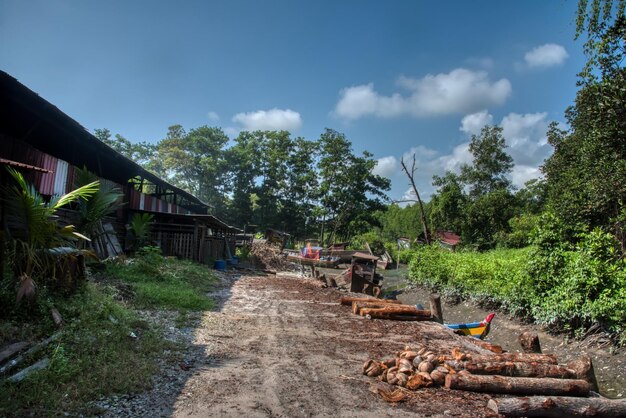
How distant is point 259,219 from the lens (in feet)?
154

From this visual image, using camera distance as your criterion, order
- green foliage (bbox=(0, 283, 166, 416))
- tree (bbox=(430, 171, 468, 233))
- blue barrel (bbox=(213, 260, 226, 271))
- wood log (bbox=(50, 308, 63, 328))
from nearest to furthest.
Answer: green foliage (bbox=(0, 283, 166, 416)), wood log (bbox=(50, 308, 63, 328)), blue barrel (bbox=(213, 260, 226, 271)), tree (bbox=(430, 171, 468, 233))

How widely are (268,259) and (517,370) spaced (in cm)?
2228

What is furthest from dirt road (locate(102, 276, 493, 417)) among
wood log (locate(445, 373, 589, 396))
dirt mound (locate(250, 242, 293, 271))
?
dirt mound (locate(250, 242, 293, 271))

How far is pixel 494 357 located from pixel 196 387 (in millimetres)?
4590

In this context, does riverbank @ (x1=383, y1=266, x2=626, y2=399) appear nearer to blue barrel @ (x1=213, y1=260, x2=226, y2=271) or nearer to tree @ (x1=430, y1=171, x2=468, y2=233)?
blue barrel @ (x1=213, y1=260, x2=226, y2=271)

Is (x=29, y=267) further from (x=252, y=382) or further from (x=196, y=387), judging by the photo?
(x=252, y=382)

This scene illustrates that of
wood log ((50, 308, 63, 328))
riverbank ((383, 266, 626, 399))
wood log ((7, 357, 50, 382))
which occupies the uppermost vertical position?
wood log ((50, 308, 63, 328))

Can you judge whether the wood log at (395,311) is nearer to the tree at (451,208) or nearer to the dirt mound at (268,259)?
the dirt mound at (268,259)

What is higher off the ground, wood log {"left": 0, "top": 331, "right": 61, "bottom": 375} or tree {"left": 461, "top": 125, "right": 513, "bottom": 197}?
tree {"left": 461, "top": 125, "right": 513, "bottom": 197}

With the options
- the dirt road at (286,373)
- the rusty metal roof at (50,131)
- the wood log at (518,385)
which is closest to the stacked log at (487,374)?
the wood log at (518,385)

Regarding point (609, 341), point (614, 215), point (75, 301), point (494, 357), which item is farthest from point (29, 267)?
point (614, 215)

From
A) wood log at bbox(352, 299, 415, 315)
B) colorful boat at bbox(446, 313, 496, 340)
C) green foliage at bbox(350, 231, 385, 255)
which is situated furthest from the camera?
green foliage at bbox(350, 231, 385, 255)

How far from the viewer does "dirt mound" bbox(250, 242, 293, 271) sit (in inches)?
1032

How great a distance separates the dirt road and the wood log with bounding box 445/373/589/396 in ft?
0.43
